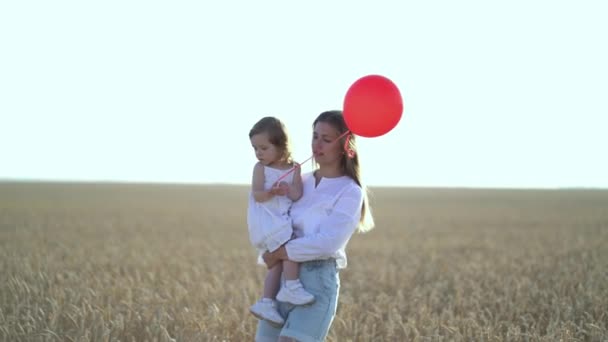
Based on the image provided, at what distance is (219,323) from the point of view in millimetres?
5887

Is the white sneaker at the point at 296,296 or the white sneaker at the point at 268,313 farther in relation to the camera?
the white sneaker at the point at 268,313

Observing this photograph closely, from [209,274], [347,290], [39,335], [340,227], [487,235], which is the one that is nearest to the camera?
[340,227]

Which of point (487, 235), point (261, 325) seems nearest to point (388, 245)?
point (487, 235)

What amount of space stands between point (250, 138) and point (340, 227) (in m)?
0.85

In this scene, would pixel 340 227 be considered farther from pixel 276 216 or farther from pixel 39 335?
pixel 39 335

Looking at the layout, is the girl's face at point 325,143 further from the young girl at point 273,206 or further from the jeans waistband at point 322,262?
the jeans waistband at point 322,262

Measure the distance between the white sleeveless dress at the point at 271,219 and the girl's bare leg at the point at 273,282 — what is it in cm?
16

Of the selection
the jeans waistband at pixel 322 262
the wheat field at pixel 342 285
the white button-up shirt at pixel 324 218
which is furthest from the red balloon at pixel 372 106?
the wheat field at pixel 342 285

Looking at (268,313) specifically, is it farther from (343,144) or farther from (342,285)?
(342,285)

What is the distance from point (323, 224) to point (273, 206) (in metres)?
0.38

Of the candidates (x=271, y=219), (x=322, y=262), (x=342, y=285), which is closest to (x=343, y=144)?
(x=271, y=219)

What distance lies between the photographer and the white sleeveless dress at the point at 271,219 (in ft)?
11.5

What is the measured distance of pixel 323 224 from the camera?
349cm

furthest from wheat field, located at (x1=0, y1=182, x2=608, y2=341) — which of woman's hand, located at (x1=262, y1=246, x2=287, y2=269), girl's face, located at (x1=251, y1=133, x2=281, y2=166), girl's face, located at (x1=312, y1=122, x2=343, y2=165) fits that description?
girl's face, located at (x1=312, y1=122, x2=343, y2=165)
